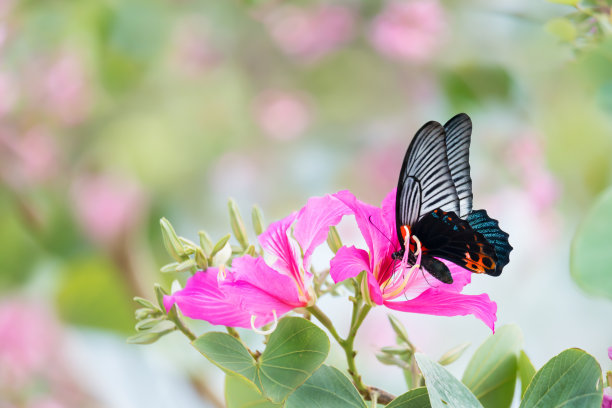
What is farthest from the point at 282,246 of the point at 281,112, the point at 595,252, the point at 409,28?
the point at 281,112

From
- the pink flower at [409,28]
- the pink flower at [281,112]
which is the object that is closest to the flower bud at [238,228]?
the pink flower at [409,28]

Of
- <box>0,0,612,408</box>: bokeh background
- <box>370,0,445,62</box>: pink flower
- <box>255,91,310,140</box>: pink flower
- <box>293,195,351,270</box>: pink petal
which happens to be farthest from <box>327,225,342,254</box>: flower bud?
<box>255,91,310,140</box>: pink flower

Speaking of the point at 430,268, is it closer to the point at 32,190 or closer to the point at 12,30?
the point at 12,30

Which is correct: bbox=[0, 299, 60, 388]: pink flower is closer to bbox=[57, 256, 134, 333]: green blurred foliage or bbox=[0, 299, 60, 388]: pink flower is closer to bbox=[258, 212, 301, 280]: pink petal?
bbox=[57, 256, 134, 333]: green blurred foliage

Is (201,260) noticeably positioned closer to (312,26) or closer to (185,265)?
(185,265)

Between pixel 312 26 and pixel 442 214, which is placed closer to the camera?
pixel 442 214

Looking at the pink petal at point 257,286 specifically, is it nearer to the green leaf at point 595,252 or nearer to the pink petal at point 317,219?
the pink petal at point 317,219
